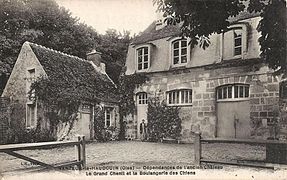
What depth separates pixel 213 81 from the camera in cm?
633

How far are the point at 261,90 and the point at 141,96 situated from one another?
295cm

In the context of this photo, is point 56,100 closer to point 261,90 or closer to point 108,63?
point 108,63

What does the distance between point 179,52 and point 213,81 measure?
1.02m

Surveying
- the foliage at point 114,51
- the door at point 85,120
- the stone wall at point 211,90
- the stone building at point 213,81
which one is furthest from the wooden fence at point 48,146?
the stone wall at point 211,90

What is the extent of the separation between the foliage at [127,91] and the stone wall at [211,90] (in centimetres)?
18

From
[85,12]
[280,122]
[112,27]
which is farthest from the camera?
[280,122]

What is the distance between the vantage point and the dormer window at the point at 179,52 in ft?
21.8

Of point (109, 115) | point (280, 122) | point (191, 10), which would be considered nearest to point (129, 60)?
point (109, 115)

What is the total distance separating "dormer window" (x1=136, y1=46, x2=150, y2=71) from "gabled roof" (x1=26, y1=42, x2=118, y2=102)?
2.91 feet

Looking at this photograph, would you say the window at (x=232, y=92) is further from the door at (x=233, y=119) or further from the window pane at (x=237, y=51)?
the window pane at (x=237, y=51)

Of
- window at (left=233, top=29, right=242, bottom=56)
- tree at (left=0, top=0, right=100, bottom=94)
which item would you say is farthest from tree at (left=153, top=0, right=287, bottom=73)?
window at (left=233, top=29, right=242, bottom=56)

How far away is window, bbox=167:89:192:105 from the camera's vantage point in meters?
6.66

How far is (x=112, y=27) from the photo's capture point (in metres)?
4.00

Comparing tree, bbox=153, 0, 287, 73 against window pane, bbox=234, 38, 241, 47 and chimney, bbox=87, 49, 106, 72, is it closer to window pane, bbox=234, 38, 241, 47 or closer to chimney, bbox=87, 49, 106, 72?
window pane, bbox=234, 38, 241, 47
